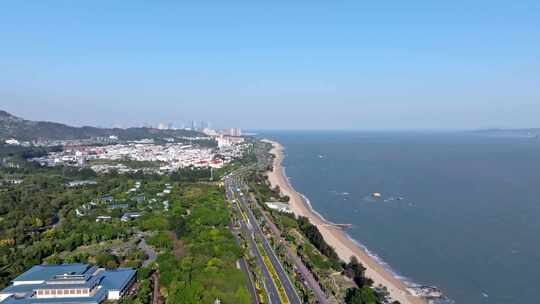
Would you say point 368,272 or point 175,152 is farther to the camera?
point 175,152

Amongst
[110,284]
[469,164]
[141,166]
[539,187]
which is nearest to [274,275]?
[110,284]

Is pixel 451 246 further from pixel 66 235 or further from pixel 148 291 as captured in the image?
pixel 66 235

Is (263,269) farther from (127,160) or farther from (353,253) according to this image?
(127,160)

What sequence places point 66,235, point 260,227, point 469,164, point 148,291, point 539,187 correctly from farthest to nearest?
point 469,164 → point 539,187 → point 260,227 → point 66,235 → point 148,291

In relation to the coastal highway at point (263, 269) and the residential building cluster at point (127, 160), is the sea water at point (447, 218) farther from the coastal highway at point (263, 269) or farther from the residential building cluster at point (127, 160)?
the residential building cluster at point (127, 160)

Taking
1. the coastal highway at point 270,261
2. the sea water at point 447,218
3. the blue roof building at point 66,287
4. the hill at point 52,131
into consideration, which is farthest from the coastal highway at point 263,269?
the hill at point 52,131
